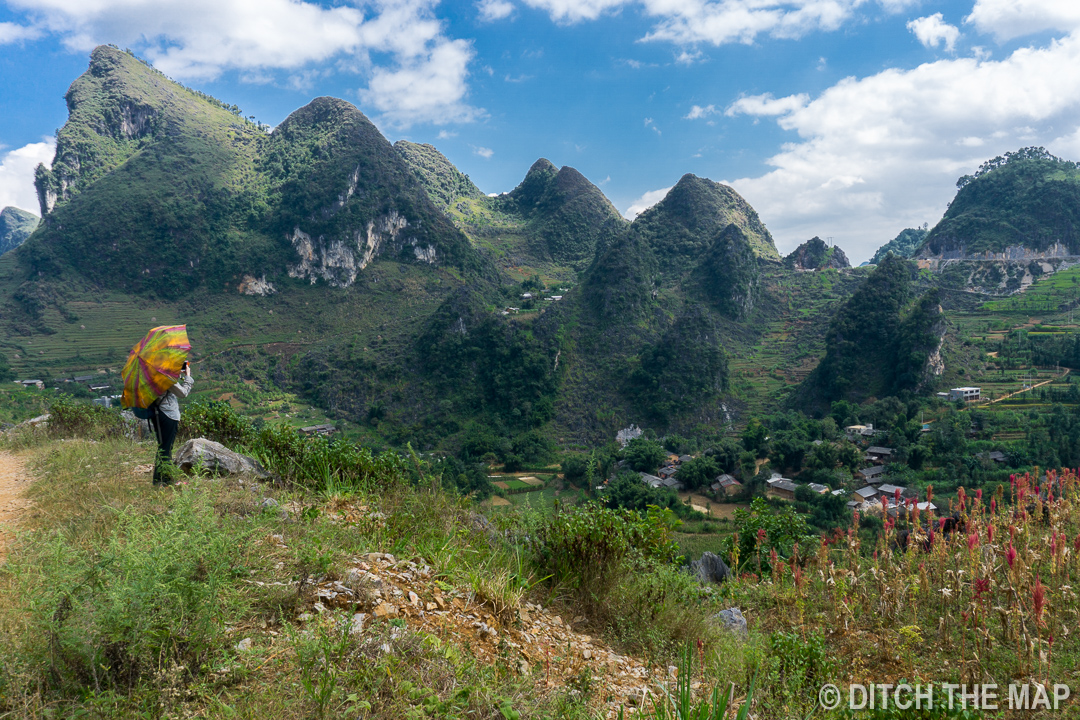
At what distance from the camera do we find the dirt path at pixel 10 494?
3097 millimetres

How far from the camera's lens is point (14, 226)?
100 m

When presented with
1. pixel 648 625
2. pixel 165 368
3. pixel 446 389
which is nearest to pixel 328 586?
pixel 648 625

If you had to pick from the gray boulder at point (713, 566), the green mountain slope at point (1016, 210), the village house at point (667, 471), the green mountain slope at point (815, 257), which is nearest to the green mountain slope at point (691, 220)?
the green mountain slope at point (815, 257)

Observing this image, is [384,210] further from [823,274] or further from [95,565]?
[95,565]

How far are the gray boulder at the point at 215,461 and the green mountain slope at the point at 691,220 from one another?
59.0m

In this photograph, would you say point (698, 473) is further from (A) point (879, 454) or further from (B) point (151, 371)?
(B) point (151, 371)

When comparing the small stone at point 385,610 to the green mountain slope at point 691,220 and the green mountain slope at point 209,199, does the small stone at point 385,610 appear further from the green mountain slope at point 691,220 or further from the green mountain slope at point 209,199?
the green mountain slope at point 691,220

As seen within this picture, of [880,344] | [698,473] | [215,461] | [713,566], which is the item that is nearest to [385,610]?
[215,461]

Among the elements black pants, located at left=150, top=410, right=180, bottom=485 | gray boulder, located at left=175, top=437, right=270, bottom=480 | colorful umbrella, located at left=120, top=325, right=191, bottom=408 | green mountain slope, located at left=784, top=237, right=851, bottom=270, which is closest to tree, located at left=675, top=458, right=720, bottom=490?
gray boulder, located at left=175, top=437, right=270, bottom=480

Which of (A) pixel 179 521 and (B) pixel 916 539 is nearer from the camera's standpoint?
(A) pixel 179 521

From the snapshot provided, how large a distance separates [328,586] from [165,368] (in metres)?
2.60

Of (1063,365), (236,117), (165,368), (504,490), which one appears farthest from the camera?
(236,117)

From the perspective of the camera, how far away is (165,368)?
373 centimetres

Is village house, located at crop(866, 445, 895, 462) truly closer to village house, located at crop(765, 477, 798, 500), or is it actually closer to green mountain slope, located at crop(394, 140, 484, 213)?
village house, located at crop(765, 477, 798, 500)
